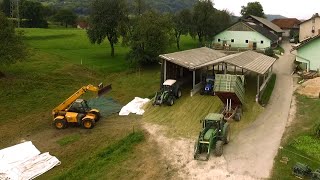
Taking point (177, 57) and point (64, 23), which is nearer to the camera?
point (177, 57)

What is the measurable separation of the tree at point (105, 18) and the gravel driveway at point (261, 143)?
71.9ft

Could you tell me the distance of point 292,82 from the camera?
122ft

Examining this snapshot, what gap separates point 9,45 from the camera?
103ft

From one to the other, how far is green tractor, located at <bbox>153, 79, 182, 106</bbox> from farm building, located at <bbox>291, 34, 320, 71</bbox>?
1887 cm

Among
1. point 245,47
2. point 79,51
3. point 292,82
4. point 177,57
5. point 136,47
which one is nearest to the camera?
point 177,57

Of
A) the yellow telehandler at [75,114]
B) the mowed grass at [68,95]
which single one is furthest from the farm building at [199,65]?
the yellow telehandler at [75,114]

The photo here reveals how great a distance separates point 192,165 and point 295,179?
493cm

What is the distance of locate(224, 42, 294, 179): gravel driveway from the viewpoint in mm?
18047

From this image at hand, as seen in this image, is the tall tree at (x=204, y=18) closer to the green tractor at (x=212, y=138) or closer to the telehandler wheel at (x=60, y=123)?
the telehandler wheel at (x=60, y=123)

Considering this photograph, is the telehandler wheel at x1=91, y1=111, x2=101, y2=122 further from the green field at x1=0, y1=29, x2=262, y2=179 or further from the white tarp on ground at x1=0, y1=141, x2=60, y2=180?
the white tarp on ground at x1=0, y1=141, x2=60, y2=180

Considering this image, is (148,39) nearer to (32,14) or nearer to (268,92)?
(268,92)

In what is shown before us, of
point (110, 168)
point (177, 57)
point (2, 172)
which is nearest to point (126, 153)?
point (110, 168)

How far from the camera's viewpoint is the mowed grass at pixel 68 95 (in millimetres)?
19328

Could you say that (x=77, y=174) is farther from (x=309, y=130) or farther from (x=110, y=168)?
(x=309, y=130)
